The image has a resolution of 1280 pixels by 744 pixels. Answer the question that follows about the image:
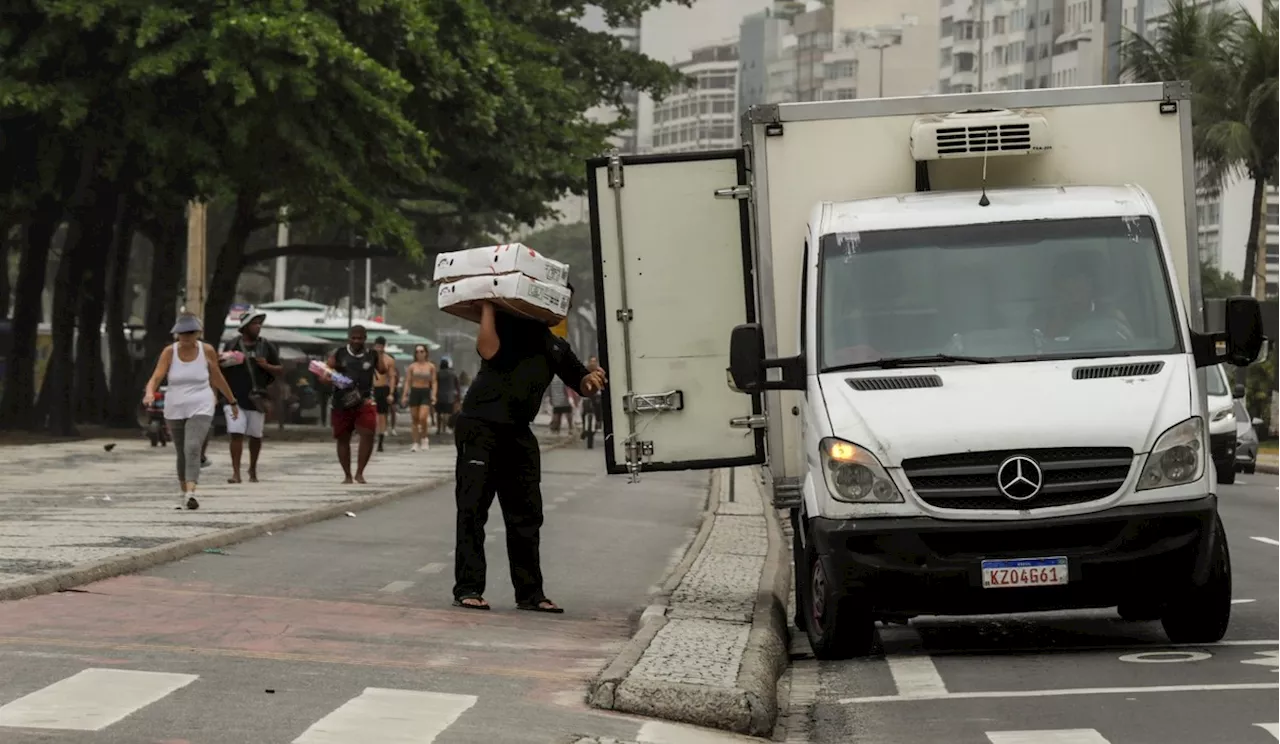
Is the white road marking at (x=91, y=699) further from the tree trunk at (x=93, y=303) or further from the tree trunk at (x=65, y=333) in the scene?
the tree trunk at (x=93, y=303)

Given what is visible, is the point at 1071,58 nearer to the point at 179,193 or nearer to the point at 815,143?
the point at 179,193

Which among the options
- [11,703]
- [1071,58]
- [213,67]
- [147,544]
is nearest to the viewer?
[11,703]

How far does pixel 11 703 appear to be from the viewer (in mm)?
8594

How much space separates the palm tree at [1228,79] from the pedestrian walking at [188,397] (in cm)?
3764

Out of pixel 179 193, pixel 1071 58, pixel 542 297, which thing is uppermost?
pixel 1071 58

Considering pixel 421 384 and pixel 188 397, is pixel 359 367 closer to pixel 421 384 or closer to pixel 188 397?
pixel 188 397

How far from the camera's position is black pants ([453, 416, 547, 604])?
1320cm

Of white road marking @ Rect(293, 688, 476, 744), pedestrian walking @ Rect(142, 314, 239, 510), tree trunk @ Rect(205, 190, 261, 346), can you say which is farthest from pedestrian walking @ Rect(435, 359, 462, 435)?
white road marking @ Rect(293, 688, 476, 744)

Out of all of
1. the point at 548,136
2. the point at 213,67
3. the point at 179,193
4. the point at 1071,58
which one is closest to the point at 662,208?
the point at 213,67

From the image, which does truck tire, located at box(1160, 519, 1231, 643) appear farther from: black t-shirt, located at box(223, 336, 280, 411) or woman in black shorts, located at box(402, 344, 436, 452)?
woman in black shorts, located at box(402, 344, 436, 452)

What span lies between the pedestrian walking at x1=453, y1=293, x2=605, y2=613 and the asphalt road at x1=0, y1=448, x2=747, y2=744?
0.26 meters

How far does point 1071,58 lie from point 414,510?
135 metres

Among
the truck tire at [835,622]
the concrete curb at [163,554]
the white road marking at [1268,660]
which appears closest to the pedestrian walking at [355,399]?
the concrete curb at [163,554]

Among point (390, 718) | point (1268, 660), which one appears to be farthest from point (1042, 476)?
point (390, 718)
